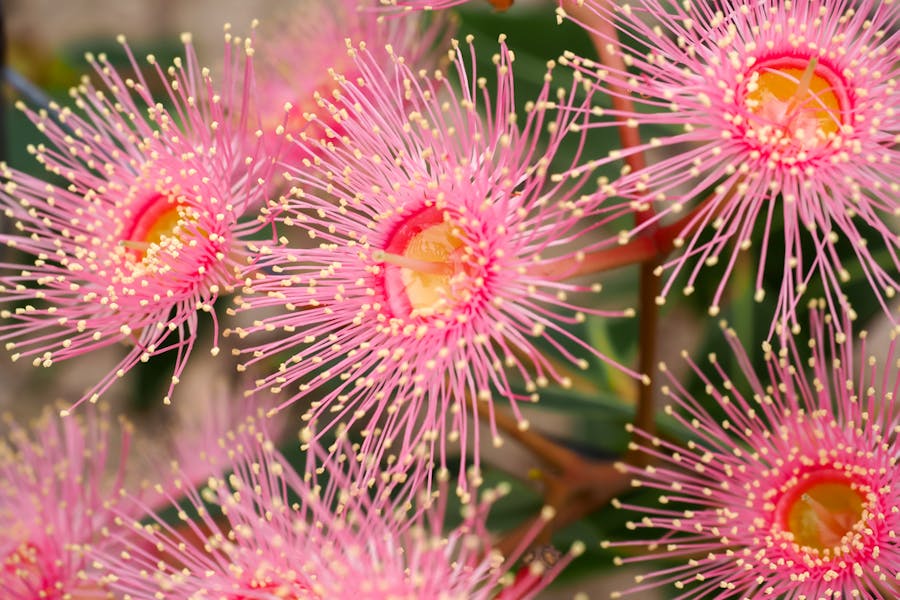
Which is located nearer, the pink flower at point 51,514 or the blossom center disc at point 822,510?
the blossom center disc at point 822,510

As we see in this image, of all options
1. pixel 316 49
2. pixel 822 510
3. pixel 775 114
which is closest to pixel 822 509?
pixel 822 510

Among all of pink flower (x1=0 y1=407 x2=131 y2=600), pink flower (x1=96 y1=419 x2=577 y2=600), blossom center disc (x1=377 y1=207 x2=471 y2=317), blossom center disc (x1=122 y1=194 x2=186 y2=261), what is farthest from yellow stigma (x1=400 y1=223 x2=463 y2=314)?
pink flower (x1=0 y1=407 x2=131 y2=600)

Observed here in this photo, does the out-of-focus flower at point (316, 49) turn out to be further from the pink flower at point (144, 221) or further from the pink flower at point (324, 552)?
the pink flower at point (324, 552)

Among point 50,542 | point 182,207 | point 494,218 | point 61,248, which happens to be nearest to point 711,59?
point 494,218

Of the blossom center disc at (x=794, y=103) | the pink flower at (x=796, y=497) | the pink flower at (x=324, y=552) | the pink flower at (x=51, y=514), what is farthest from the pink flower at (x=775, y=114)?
the pink flower at (x=51, y=514)

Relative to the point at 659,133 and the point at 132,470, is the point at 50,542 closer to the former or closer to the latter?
the point at 132,470

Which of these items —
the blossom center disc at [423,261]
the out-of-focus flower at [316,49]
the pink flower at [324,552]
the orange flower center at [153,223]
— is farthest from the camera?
the out-of-focus flower at [316,49]

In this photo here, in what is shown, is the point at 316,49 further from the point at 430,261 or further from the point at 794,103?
the point at 794,103
